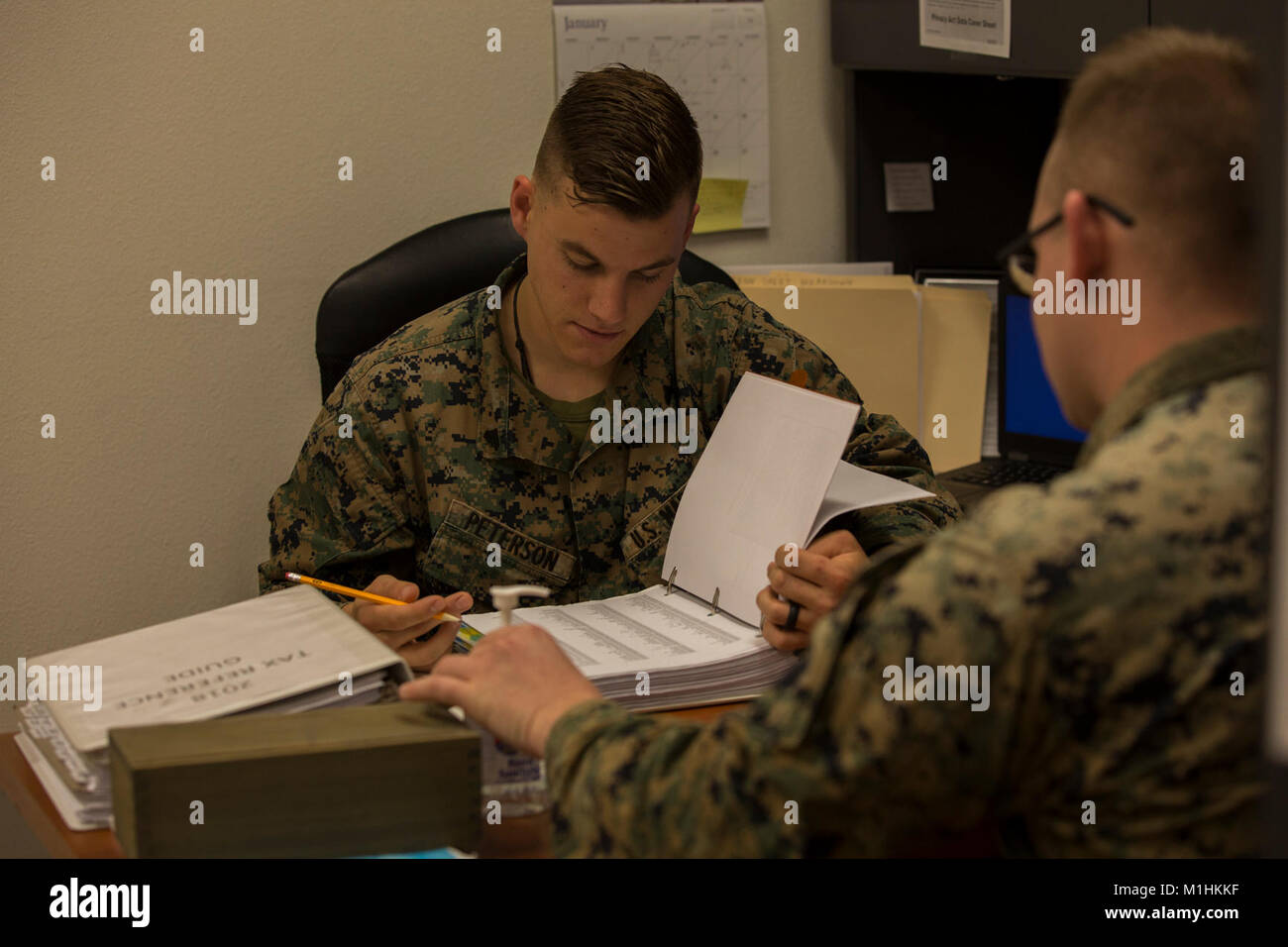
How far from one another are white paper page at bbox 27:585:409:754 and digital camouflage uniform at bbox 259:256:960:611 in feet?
1.16

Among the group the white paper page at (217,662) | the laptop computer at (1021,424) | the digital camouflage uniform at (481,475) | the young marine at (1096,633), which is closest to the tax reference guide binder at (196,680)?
the white paper page at (217,662)

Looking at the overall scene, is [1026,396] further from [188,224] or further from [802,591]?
[188,224]

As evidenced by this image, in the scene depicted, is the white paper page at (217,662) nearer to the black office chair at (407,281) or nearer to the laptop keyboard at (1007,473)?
the black office chair at (407,281)

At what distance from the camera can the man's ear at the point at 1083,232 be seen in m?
0.66

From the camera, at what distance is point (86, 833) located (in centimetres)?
82

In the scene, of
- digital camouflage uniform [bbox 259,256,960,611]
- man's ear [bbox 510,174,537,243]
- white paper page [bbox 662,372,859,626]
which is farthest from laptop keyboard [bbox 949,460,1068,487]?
man's ear [bbox 510,174,537,243]

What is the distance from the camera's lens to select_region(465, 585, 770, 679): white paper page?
1.02m

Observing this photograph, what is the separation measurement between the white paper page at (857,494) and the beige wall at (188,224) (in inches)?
35.4

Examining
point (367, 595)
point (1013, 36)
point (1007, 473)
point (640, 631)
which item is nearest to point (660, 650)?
point (640, 631)

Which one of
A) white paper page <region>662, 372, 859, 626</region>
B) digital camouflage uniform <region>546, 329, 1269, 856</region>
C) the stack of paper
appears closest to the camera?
digital camouflage uniform <region>546, 329, 1269, 856</region>

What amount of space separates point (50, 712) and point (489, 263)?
0.89 m

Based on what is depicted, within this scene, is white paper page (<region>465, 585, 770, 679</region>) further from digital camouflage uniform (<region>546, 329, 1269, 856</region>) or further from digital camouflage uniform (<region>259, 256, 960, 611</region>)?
digital camouflage uniform (<region>546, 329, 1269, 856</region>)
